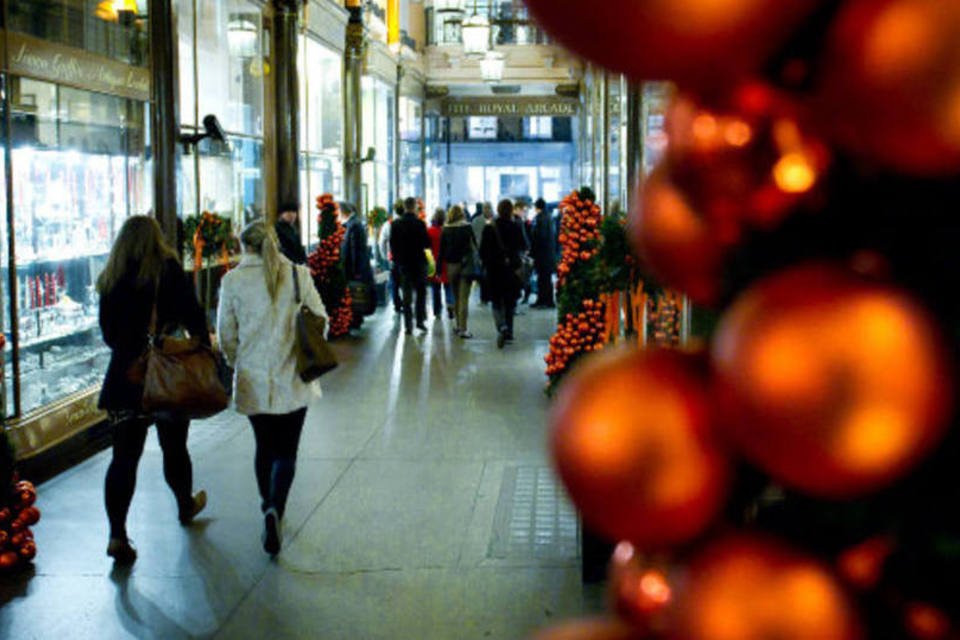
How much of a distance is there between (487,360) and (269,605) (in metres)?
8.36

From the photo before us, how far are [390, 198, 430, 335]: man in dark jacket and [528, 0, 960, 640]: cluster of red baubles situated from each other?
14.7m

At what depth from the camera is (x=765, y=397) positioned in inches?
46.7

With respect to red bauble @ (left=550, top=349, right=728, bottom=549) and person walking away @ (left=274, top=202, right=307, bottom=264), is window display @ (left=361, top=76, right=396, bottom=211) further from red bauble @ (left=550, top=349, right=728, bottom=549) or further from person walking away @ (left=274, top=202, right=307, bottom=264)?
red bauble @ (left=550, top=349, right=728, bottom=549)

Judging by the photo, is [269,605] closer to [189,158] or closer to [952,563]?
[952,563]

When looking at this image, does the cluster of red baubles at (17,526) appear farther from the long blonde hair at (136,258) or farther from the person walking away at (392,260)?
the person walking away at (392,260)

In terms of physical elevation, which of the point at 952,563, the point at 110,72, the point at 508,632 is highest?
the point at 110,72

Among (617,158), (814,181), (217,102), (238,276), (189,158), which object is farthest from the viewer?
(617,158)

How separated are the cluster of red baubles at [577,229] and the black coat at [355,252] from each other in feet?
19.1

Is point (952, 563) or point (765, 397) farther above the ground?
point (765, 397)

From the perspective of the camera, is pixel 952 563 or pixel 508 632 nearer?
pixel 952 563

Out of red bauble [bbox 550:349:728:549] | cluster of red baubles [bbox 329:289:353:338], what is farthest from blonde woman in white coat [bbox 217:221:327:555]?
cluster of red baubles [bbox 329:289:353:338]

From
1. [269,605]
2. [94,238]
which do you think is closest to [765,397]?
[269,605]

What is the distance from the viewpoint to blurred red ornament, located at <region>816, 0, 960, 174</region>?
113 cm

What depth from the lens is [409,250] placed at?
1623 cm
